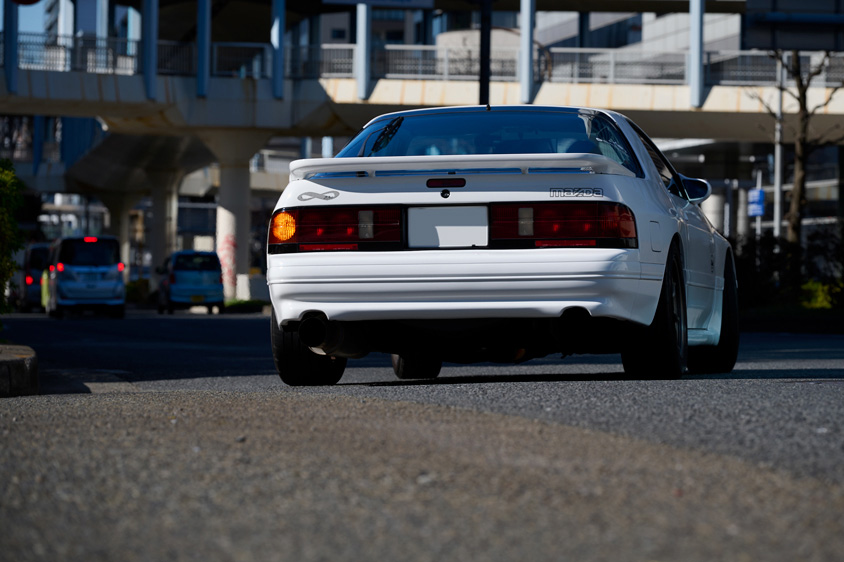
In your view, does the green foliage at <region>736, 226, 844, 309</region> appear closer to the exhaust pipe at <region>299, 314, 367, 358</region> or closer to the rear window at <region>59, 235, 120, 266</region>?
the rear window at <region>59, 235, 120, 266</region>

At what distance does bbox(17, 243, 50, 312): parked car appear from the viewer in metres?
36.6

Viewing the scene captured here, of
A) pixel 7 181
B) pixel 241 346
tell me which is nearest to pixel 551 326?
pixel 7 181

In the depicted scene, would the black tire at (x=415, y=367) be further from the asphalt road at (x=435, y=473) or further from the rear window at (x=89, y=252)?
the rear window at (x=89, y=252)

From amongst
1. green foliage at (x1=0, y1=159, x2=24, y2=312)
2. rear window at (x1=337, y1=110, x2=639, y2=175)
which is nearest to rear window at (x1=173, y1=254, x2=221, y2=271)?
green foliage at (x1=0, y1=159, x2=24, y2=312)

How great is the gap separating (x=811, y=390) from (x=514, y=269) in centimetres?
161

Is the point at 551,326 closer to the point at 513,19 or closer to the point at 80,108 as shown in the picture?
the point at 80,108

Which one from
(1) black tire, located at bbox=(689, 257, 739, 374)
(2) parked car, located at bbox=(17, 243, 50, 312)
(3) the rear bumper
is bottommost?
(2) parked car, located at bbox=(17, 243, 50, 312)

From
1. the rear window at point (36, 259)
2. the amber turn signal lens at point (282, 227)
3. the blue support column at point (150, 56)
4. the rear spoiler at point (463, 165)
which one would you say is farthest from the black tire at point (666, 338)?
the rear window at point (36, 259)

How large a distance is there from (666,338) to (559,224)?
40.4 inches

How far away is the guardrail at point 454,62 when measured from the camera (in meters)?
34.8

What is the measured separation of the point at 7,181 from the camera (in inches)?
446

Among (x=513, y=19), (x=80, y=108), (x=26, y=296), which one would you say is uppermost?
(x=513, y=19)

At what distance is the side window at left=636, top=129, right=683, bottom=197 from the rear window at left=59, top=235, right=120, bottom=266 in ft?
80.8

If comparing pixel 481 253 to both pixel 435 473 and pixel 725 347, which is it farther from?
pixel 725 347
